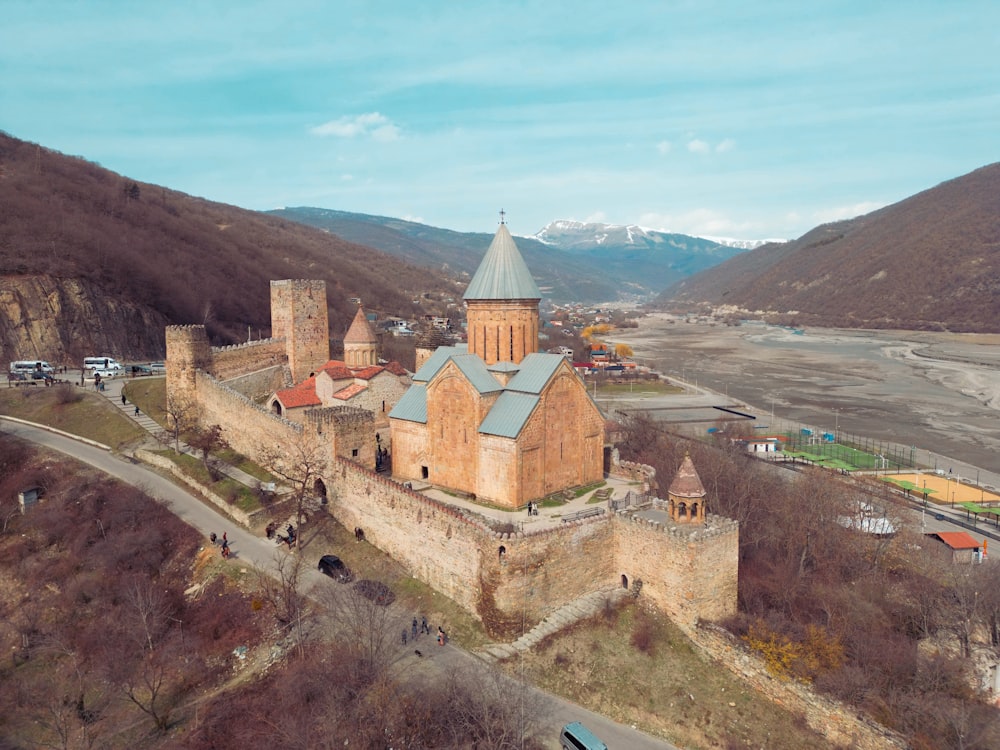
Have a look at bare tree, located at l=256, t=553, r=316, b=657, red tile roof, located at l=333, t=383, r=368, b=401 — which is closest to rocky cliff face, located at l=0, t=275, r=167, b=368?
red tile roof, located at l=333, t=383, r=368, b=401

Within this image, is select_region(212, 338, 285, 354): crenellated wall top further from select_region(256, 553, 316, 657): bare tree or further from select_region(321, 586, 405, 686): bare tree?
select_region(321, 586, 405, 686): bare tree

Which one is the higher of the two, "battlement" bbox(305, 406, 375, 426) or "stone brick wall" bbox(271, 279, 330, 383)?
"stone brick wall" bbox(271, 279, 330, 383)

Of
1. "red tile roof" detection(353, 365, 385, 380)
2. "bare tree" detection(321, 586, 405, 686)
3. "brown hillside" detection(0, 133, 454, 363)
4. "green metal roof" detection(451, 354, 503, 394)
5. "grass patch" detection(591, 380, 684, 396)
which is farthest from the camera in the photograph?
"grass patch" detection(591, 380, 684, 396)

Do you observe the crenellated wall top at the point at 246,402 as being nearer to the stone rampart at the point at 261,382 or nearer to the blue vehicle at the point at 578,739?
the stone rampart at the point at 261,382

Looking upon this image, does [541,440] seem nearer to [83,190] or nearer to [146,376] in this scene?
[146,376]

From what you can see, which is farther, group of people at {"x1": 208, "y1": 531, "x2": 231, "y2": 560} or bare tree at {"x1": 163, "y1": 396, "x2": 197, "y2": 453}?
bare tree at {"x1": 163, "y1": 396, "x2": 197, "y2": 453}

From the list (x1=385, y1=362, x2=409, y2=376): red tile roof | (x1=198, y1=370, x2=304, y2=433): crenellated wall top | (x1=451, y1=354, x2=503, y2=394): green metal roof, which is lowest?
(x1=198, y1=370, x2=304, y2=433): crenellated wall top

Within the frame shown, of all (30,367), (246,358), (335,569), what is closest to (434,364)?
(335,569)

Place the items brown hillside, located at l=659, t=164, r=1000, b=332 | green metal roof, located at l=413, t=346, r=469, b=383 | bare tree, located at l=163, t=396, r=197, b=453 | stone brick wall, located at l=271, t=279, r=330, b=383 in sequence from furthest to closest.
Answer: brown hillside, located at l=659, t=164, r=1000, b=332 < stone brick wall, located at l=271, t=279, r=330, b=383 < bare tree, located at l=163, t=396, r=197, b=453 < green metal roof, located at l=413, t=346, r=469, b=383
